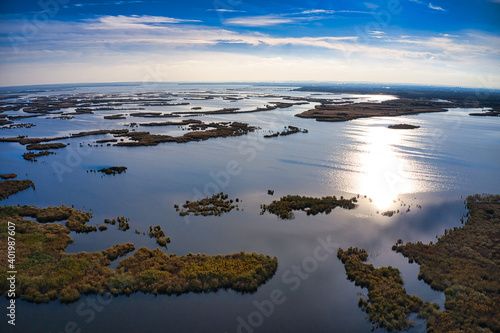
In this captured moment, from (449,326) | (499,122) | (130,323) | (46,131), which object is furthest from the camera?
(499,122)

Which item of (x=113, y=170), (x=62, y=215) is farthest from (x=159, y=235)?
(x=113, y=170)

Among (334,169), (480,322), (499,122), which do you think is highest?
(499,122)

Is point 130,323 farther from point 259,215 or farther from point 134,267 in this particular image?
point 259,215

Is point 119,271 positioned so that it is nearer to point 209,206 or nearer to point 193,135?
point 209,206

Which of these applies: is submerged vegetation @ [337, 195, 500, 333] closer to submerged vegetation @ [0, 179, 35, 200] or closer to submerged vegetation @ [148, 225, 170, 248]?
submerged vegetation @ [148, 225, 170, 248]

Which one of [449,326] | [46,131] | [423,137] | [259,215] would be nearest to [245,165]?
[259,215]

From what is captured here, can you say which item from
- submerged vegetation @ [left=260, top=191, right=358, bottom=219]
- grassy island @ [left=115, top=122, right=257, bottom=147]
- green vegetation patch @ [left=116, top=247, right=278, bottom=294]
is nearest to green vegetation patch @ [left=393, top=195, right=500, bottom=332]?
submerged vegetation @ [left=260, top=191, right=358, bottom=219]
